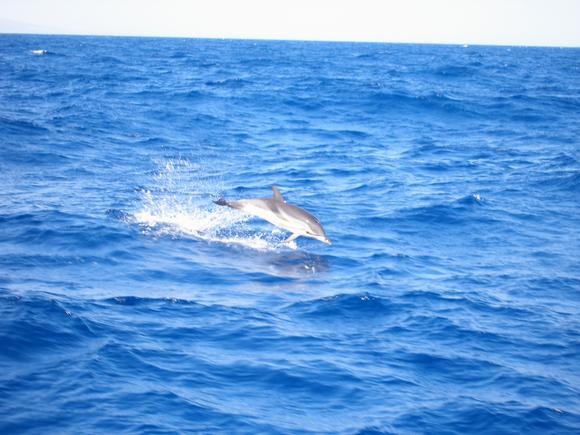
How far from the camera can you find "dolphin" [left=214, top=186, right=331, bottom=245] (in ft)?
39.2

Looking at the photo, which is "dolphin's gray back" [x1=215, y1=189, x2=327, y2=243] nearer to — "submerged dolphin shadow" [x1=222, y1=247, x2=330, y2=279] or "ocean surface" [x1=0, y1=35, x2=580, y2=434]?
"submerged dolphin shadow" [x1=222, y1=247, x2=330, y2=279]

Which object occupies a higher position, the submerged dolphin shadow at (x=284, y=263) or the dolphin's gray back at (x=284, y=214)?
the dolphin's gray back at (x=284, y=214)

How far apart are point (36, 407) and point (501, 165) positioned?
17245mm

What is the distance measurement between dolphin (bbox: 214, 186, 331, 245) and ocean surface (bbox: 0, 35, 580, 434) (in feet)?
1.79

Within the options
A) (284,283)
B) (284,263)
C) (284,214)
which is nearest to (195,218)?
(284,214)

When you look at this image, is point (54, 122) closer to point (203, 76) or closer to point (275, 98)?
point (275, 98)

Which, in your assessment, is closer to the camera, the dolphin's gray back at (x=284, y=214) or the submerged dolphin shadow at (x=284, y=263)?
the submerged dolphin shadow at (x=284, y=263)

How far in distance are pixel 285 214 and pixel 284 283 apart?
1.69 m

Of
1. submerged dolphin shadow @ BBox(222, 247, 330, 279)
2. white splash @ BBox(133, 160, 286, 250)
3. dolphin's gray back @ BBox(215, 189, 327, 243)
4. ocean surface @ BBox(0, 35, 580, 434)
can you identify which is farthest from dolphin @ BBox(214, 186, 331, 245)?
white splash @ BBox(133, 160, 286, 250)

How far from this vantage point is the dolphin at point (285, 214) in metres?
12.0

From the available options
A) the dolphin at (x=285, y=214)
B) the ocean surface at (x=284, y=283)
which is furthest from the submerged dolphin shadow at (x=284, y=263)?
the dolphin at (x=285, y=214)

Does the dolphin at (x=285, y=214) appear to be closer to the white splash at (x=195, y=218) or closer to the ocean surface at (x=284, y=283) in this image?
the ocean surface at (x=284, y=283)

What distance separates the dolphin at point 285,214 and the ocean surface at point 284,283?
1.79ft

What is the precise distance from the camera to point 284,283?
10.8 m
